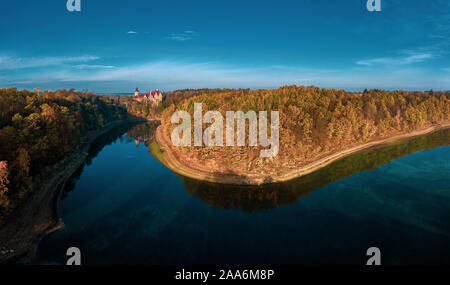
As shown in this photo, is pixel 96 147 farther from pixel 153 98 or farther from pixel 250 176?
pixel 153 98

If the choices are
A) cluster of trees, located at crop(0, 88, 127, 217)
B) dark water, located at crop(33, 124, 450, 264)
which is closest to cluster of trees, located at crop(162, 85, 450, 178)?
dark water, located at crop(33, 124, 450, 264)

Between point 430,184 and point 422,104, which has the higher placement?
point 422,104

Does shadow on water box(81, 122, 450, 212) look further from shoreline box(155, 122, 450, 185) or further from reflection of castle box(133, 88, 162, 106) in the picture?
reflection of castle box(133, 88, 162, 106)

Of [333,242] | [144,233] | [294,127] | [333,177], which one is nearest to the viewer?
[333,242]

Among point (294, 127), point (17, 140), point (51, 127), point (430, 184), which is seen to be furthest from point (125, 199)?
point (430, 184)

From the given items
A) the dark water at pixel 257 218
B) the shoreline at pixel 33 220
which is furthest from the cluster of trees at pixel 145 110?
the shoreline at pixel 33 220

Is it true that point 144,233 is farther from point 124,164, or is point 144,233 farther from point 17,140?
point 124,164

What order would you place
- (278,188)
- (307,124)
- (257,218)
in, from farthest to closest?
(307,124), (278,188), (257,218)

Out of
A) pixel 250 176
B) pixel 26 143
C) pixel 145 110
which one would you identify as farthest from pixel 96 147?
pixel 145 110
